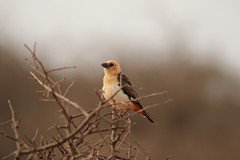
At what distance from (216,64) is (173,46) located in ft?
4.64

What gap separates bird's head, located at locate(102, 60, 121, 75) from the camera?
284 inches

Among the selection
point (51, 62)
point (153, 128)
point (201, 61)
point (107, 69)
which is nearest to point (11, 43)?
point (51, 62)

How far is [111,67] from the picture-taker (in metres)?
7.29

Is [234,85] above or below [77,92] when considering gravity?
below

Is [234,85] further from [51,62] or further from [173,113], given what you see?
[51,62]

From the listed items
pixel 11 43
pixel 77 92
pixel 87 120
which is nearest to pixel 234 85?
pixel 77 92

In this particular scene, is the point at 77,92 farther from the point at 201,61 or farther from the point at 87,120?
the point at 87,120

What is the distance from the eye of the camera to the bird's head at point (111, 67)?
7.22 meters

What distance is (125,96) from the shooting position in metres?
7.29

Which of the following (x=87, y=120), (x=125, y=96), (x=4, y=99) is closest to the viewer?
(x=87, y=120)

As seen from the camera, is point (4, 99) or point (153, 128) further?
point (153, 128)

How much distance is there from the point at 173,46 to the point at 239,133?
3.29 metres

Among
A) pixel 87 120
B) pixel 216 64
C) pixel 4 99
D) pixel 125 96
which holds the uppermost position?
pixel 87 120

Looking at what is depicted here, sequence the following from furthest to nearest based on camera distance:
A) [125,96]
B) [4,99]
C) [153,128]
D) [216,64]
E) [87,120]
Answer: [216,64] < [153,128] < [4,99] < [125,96] < [87,120]
